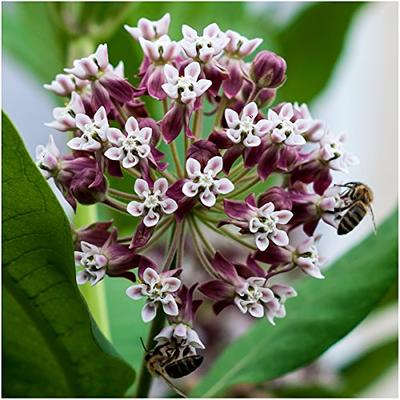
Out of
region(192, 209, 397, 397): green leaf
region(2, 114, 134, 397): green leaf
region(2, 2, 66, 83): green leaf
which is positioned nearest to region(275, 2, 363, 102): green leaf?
region(2, 2, 66, 83): green leaf

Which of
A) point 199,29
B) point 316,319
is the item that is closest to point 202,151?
point 316,319

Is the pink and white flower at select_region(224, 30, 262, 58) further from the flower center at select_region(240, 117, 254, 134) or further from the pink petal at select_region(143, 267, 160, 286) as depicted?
the pink petal at select_region(143, 267, 160, 286)

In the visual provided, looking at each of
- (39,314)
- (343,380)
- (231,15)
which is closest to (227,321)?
(343,380)

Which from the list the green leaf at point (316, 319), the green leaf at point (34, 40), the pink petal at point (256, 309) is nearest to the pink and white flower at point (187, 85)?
the pink petal at point (256, 309)

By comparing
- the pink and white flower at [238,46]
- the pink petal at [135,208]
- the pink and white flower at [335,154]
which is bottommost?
the pink petal at [135,208]

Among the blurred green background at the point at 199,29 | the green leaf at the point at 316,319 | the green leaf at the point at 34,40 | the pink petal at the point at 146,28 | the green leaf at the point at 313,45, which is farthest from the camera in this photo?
the green leaf at the point at 313,45

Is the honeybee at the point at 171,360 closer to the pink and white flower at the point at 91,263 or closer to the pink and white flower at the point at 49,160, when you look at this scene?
the pink and white flower at the point at 91,263

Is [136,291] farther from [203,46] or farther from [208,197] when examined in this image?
[203,46]
